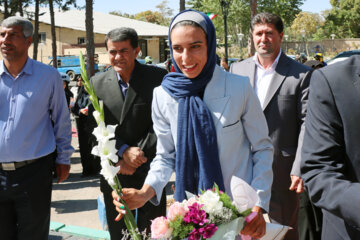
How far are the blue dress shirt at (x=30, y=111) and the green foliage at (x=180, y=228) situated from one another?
2312 millimetres

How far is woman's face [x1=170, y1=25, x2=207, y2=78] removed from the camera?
2.34 metres

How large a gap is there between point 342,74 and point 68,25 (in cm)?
4825

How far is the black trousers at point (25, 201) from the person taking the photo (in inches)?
142

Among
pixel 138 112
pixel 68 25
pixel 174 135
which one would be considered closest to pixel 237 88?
pixel 174 135

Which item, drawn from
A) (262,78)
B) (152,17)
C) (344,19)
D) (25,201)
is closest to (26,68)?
(25,201)

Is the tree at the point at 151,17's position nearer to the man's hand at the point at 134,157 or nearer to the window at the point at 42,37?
the window at the point at 42,37

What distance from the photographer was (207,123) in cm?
242

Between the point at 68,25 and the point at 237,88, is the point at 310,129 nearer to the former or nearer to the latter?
the point at 237,88

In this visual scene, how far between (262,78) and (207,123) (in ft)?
5.90

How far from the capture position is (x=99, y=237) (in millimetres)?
4910

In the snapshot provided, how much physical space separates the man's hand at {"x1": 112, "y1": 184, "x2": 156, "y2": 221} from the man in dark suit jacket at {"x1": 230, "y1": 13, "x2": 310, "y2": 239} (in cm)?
174

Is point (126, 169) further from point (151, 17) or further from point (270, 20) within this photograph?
point (151, 17)

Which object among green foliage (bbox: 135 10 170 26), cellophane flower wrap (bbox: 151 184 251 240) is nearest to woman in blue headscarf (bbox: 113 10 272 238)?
cellophane flower wrap (bbox: 151 184 251 240)

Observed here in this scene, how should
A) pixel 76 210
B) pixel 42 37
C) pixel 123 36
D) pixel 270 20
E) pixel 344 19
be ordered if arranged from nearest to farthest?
pixel 123 36
pixel 270 20
pixel 76 210
pixel 42 37
pixel 344 19
